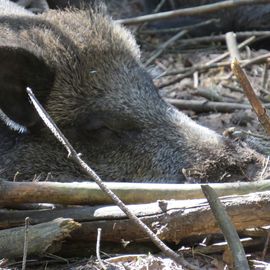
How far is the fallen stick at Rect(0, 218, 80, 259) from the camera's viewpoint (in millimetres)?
2994

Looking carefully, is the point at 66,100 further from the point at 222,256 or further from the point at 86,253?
the point at 222,256

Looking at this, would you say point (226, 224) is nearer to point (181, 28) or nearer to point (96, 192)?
point (96, 192)

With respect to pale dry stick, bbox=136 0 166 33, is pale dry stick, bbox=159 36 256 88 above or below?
below

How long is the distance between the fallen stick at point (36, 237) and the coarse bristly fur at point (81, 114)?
100cm

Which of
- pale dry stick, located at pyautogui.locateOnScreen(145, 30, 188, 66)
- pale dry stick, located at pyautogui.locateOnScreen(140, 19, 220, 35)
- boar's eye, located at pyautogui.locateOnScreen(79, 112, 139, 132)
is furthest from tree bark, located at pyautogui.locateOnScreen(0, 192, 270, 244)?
pale dry stick, located at pyautogui.locateOnScreen(140, 19, 220, 35)

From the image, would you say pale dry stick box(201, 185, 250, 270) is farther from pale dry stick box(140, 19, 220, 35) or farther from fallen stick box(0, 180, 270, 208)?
pale dry stick box(140, 19, 220, 35)

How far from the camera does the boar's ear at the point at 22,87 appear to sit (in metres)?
3.98

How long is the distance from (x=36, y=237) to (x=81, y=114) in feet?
4.01

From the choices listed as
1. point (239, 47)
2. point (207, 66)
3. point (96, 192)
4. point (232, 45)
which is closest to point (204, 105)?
point (207, 66)

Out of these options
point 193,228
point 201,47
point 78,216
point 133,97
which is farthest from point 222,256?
point 201,47

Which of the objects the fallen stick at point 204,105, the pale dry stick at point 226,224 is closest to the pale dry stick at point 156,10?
the fallen stick at point 204,105

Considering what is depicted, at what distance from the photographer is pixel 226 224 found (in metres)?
2.74

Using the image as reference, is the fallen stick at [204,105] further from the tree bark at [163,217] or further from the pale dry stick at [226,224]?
the pale dry stick at [226,224]

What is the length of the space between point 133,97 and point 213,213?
1.49 m
